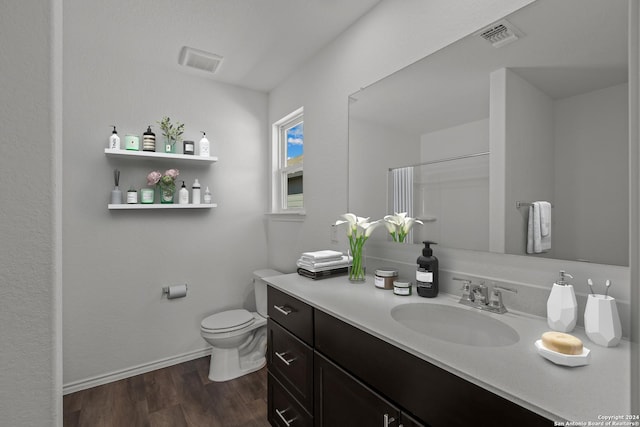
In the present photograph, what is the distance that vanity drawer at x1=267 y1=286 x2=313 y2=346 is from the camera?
1.37 meters

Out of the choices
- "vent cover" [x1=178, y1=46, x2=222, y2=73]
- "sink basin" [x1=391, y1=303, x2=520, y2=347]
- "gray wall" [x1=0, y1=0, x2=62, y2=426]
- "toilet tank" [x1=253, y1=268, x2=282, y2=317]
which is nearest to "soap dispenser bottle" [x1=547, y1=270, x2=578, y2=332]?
"sink basin" [x1=391, y1=303, x2=520, y2=347]

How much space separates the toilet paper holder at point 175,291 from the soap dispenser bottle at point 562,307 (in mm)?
2519

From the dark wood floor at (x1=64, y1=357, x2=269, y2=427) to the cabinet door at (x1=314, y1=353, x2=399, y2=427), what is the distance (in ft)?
2.66

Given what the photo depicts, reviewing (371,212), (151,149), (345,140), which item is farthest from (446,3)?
(151,149)

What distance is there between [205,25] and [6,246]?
1945mm

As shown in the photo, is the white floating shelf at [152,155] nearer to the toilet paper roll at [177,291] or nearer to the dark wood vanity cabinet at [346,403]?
the toilet paper roll at [177,291]

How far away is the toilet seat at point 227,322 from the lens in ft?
7.31

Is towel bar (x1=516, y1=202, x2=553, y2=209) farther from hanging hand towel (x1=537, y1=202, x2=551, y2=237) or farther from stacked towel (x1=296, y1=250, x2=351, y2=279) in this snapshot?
stacked towel (x1=296, y1=250, x2=351, y2=279)

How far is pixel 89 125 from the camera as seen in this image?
7.31ft

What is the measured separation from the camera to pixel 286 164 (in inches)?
117

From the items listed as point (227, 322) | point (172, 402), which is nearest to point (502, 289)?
point (227, 322)

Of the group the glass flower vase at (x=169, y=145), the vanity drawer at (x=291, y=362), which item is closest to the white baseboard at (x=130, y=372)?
the vanity drawer at (x=291, y=362)

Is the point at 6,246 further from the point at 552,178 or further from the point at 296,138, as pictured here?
the point at 296,138

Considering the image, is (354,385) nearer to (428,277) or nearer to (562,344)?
(428,277)
